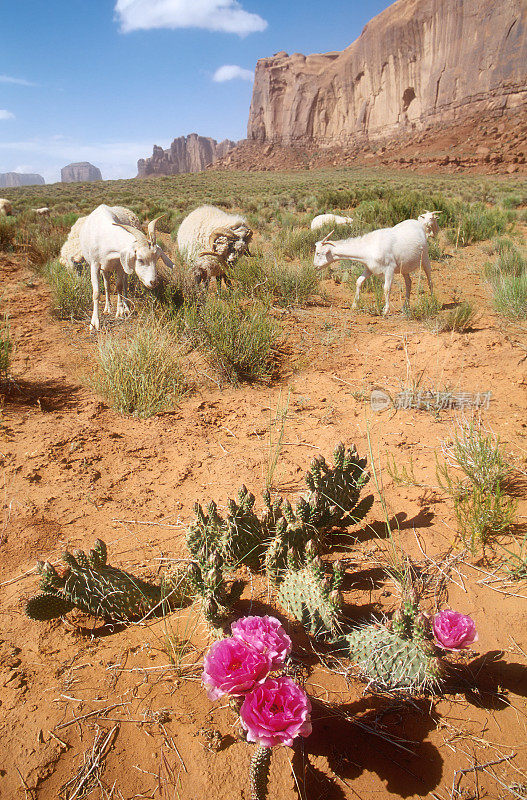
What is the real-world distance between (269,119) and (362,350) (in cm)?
9761

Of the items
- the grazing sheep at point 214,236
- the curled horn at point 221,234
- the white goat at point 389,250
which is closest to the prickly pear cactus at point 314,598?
the white goat at point 389,250

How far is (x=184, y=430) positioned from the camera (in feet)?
Answer: 12.9

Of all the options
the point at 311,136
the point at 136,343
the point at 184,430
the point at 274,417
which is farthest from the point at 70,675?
the point at 311,136

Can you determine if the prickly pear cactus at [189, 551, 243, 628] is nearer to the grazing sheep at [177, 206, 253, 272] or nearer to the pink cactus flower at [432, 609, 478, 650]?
the pink cactus flower at [432, 609, 478, 650]

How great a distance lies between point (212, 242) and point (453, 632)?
7.36 meters

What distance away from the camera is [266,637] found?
136 cm

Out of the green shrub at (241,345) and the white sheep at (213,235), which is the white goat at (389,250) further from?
the green shrub at (241,345)

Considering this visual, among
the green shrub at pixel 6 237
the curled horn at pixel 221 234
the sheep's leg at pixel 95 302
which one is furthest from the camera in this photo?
the green shrub at pixel 6 237

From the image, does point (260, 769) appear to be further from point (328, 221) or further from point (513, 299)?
point (328, 221)

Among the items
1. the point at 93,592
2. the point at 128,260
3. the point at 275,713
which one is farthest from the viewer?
the point at 128,260

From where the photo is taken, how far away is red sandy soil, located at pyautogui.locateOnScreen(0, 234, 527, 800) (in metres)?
1.48

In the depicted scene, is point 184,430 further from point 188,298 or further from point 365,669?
point 188,298

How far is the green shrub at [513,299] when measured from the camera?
5668mm

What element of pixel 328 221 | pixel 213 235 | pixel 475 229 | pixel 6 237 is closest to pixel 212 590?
pixel 213 235
